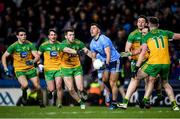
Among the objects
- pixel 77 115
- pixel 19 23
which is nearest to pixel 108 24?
pixel 19 23

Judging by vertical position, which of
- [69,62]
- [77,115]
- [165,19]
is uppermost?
[165,19]

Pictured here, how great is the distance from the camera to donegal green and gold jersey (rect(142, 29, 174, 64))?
1973 centimetres

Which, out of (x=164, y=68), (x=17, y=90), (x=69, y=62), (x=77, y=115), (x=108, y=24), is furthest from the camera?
(x=108, y=24)

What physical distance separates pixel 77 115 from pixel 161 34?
10.4ft

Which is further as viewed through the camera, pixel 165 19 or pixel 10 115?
pixel 165 19

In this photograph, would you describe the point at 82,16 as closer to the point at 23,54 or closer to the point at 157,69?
the point at 23,54

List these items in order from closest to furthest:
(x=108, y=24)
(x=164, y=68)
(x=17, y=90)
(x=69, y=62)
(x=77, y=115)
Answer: (x=77, y=115), (x=164, y=68), (x=69, y=62), (x=17, y=90), (x=108, y=24)

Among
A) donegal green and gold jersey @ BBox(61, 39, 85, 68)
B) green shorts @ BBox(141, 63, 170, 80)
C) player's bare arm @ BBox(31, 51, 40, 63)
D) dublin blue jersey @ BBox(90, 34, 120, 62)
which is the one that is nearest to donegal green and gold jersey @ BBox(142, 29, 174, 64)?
green shorts @ BBox(141, 63, 170, 80)

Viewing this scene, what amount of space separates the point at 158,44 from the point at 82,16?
9159 millimetres

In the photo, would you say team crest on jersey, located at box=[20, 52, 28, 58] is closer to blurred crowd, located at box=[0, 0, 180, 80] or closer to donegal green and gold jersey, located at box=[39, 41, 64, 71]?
donegal green and gold jersey, located at box=[39, 41, 64, 71]

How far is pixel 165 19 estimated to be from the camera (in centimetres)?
2761

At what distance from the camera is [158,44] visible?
19.7m

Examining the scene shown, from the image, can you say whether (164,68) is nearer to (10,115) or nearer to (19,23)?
(10,115)

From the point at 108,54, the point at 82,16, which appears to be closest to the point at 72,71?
the point at 108,54
